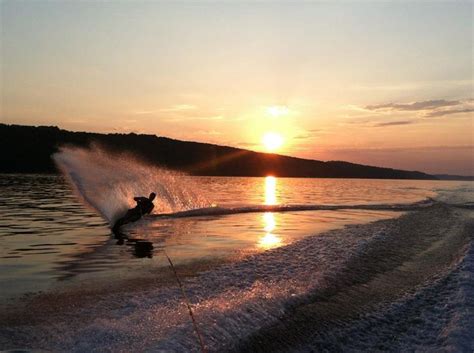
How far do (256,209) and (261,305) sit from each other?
20.9 m

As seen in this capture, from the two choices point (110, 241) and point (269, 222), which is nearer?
point (110, 241)

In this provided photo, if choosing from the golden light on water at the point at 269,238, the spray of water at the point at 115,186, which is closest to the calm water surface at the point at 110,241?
the golden light on water at the point at 269,238

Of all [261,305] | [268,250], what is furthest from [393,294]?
[268,250]

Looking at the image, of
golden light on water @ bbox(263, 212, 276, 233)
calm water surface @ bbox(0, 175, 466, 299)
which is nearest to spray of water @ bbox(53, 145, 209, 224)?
calm water surface @ bbox(0, 175, 466, 299)

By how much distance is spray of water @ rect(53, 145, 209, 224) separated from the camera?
2400cm

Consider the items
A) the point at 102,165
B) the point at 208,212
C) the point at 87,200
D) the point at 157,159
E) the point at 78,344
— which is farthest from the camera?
the point at 157,159

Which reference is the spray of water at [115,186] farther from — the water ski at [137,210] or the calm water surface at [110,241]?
the water ski at [137,210]

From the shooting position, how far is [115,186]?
2516cm

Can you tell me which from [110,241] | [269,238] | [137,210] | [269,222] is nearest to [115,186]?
[137,210]

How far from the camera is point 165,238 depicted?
51.2ft

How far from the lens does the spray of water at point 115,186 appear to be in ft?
78.7

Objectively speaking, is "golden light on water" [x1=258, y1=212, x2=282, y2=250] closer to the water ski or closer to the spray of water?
the water ski

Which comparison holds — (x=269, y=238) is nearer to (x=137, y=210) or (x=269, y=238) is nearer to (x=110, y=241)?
(x=110, y=241)

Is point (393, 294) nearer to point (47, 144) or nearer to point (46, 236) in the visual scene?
point (46, 236)
